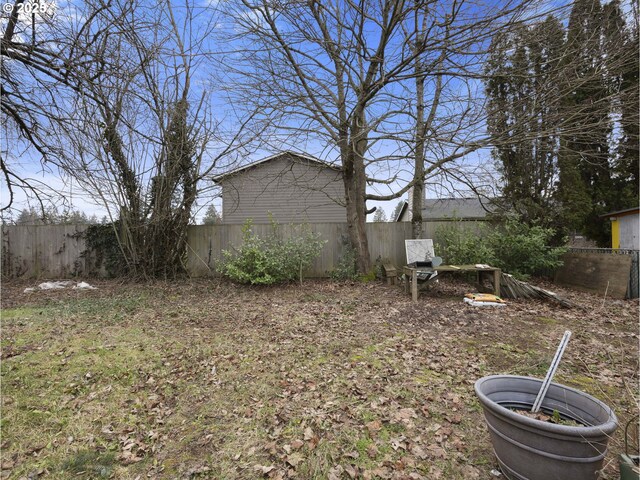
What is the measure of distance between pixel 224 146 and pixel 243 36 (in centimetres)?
278

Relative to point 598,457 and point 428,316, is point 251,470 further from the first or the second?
point 428,316

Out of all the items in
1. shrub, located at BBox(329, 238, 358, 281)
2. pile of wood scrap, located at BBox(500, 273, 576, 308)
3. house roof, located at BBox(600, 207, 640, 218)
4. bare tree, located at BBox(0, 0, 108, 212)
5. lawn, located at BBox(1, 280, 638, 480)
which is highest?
bare tree, located at BBox(0, 0, 108, 212)

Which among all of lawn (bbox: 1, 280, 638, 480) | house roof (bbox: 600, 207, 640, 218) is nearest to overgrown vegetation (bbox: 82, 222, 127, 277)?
lawn (bbox: 1, 280, 638, 480)

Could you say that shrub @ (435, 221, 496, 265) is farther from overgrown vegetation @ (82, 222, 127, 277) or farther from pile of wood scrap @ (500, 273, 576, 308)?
overgrown vegetation @ (82, 222, 127, 277)

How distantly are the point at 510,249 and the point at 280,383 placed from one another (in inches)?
252

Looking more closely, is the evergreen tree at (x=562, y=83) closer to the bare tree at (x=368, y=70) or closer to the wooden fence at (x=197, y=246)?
the bare tree at (x=368, y=70)

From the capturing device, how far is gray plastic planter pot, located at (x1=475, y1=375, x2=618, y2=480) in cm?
146

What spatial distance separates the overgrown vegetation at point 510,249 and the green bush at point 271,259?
10.6 ft

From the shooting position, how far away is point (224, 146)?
8.29 m

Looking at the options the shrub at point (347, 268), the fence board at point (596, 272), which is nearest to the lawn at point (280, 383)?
the fence board at point (596, 272)

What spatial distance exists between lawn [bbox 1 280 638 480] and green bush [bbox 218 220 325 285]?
74.7 inches

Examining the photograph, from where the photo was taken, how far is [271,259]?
24.2 feet

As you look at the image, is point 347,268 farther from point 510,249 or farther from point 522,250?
point 522,250

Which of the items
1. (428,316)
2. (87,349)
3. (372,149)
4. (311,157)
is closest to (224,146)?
(311,157)
